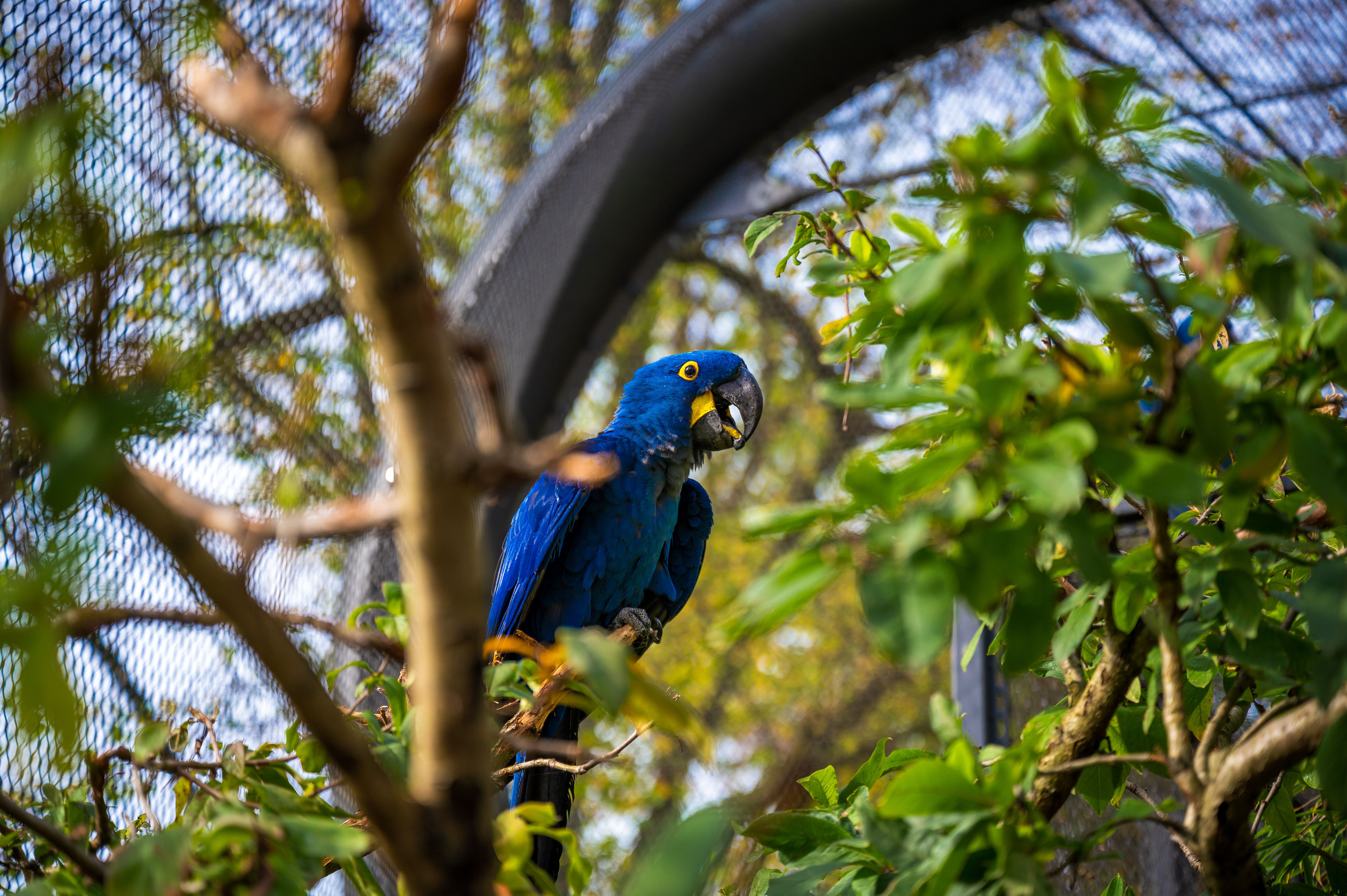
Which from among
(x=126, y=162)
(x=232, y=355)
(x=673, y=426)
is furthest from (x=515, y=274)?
(x=126, y=162)

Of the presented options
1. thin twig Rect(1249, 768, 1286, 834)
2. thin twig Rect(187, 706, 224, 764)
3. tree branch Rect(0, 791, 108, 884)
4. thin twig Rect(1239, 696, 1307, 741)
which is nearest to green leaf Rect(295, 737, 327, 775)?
thin twig Rect(187, 706, 224, 764)

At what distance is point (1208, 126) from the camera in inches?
37.4

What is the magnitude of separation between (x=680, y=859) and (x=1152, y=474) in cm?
28

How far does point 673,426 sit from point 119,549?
0.89 m

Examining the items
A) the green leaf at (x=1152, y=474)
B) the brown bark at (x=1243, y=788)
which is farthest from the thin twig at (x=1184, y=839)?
the green leaf at (x=1152, y=474)

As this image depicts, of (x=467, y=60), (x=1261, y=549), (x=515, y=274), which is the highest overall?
(x=515, y=274)

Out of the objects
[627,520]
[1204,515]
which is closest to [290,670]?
[1204,515]

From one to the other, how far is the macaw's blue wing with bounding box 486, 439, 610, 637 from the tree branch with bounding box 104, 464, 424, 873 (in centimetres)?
112

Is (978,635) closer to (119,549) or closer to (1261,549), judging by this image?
(1261,549)

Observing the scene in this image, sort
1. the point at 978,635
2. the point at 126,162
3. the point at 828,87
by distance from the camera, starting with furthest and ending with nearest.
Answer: the point at 828,87 → the point at 126,162 → the point at 978,635

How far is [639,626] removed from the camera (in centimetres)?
159

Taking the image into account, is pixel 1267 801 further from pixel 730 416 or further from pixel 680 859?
pixel 730 416

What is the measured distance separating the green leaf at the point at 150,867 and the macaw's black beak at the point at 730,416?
4.22ft

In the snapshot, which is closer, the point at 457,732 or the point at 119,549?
the point at 457,732
